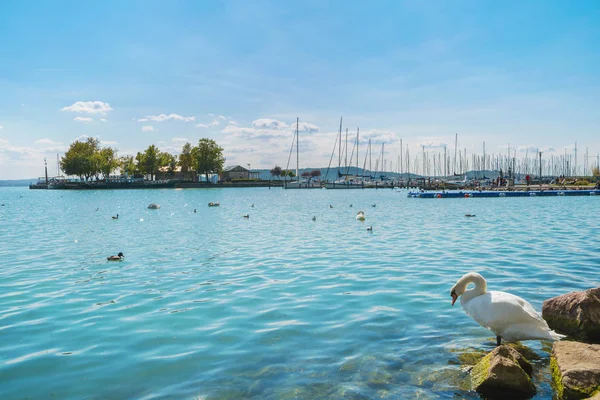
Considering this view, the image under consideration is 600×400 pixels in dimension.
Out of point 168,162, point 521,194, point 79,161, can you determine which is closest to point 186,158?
point 168,162

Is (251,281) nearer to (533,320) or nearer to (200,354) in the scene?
(200,354)

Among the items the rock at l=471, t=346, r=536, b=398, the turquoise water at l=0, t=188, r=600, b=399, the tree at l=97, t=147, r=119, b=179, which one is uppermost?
the tree at l=97, t=147, r=119, b=179

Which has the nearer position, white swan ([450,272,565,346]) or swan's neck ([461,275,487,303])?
white swan ([450,272,565,346])

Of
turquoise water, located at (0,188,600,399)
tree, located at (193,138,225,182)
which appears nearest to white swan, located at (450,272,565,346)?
turquoise water, located at (0,188,600,399)

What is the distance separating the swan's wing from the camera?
344 inches

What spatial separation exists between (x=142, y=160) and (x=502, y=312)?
189 metres

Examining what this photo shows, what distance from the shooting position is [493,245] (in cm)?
2425

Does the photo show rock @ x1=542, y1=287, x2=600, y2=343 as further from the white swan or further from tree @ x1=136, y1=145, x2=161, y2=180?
tree @ x1=136, y1=145, x2=161, y2=180

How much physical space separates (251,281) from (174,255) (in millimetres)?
7774

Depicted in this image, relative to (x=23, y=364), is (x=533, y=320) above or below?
above

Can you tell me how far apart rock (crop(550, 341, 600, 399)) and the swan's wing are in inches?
37.0

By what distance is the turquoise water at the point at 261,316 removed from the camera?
8.05 m

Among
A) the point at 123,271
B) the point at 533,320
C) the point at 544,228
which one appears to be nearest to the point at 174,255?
the point at 123,271

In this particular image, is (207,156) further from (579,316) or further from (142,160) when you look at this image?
(579,316)
